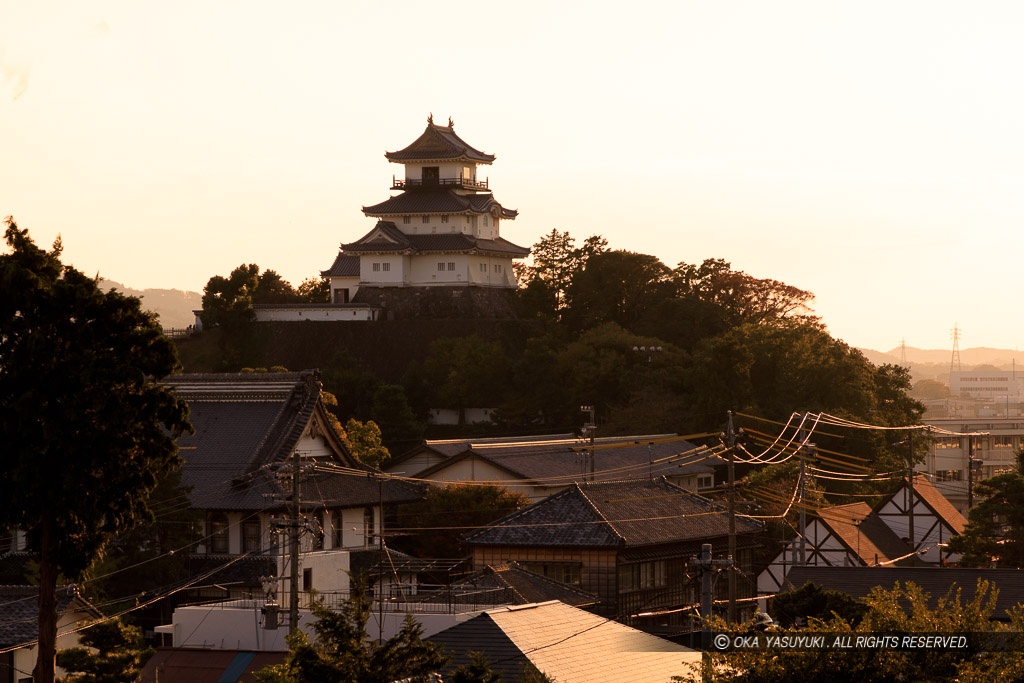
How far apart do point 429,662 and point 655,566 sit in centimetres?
1913

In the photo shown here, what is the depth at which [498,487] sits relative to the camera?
4375 cm

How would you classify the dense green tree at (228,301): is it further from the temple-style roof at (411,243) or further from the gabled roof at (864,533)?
the gabled roof at (864,533)

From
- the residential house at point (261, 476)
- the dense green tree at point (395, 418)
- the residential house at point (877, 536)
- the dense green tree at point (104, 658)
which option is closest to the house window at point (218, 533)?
the residential house at point (261, 476)

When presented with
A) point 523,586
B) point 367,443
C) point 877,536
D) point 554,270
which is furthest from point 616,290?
point 523,586

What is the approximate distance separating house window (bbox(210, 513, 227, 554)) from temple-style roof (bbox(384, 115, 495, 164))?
146ft

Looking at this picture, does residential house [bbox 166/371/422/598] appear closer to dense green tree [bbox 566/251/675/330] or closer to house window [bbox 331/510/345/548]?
house window [bbox 331/510/345/548]

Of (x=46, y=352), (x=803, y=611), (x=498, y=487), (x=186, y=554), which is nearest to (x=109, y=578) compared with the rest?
(x=186, y=554)

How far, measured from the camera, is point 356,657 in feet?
59.1

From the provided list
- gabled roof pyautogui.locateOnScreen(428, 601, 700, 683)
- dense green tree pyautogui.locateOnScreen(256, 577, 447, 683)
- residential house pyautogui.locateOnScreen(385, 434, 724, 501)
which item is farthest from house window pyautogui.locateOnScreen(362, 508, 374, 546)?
dense green tree pyautogui.locateOnScreen(256, 577, 447, 683)

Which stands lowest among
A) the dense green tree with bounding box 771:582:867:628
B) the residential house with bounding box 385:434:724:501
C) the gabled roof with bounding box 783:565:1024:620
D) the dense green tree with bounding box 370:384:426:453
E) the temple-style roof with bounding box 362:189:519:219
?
the gabled roof with bounding box 783:565:1024:620

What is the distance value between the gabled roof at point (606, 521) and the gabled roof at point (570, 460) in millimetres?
6937

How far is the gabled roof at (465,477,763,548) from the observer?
3597 cm

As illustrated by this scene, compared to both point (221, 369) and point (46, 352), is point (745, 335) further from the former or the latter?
point (46, 352)

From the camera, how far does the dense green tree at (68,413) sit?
2005cm
